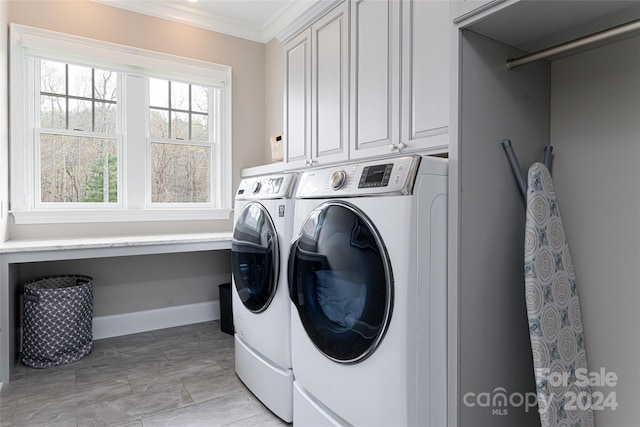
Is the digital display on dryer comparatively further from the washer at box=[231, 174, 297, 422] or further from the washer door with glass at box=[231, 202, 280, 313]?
the washer door with glass at box=[231, 202, 280, 313]

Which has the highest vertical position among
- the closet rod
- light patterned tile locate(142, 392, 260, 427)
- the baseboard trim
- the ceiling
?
the ceiling

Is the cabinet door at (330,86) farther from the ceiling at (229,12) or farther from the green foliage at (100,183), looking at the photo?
the green foliage at (100,183)

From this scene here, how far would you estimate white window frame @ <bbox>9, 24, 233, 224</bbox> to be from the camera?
273 centimetres

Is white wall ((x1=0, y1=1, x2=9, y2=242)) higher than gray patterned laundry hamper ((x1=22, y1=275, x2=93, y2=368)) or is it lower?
higher

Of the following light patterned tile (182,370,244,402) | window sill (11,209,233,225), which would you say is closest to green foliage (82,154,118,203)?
window sill (11,209,233,225)

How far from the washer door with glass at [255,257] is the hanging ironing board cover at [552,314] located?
110 cm

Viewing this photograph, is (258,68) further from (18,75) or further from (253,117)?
(18,75)

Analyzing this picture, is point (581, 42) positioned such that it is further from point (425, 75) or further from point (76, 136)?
point (76, 136)

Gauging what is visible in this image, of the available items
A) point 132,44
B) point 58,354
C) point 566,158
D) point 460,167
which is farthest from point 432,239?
point 132,44

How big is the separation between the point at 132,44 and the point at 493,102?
3045mm

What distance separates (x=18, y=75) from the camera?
272 cm

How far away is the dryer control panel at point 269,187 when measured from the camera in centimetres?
187

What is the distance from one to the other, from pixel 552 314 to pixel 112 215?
10.1 ft

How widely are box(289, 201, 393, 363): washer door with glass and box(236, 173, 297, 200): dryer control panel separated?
0.34 m
